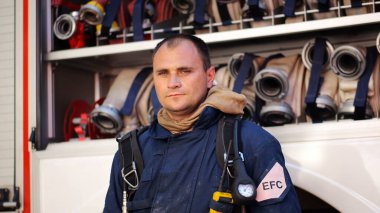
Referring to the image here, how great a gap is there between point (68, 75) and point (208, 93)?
56.6 inches

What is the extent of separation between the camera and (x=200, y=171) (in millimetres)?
1668

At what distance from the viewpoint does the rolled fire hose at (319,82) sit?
2422mm

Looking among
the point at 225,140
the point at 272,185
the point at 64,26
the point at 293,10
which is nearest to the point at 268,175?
the point at 272,185

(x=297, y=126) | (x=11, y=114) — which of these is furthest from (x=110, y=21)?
(x=297, y=126)

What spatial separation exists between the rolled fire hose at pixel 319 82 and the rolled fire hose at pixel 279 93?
0.18 ft

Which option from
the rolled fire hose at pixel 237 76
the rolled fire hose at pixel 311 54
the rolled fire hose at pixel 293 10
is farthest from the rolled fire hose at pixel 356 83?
the rolled fire hose at pixel 237 76

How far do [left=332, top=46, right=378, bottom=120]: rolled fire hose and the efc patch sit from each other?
0.81m

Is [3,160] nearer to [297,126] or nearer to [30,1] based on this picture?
Answer: [30,1]

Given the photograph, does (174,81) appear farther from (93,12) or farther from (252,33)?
(93,12)

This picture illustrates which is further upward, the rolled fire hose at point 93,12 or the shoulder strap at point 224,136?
the rolled fire hose at point 93,12

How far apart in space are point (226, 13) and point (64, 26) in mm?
844

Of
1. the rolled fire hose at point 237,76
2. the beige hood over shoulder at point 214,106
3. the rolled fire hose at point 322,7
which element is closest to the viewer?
the beige hood over shoulder at point 214,106

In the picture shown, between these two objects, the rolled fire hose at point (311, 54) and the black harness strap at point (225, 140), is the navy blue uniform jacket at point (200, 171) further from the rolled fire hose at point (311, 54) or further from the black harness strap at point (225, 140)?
the rolled fire hose at point (311, 54)

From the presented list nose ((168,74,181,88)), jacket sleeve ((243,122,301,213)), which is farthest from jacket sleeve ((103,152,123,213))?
jacket sleeve ((243,122,301,213))
